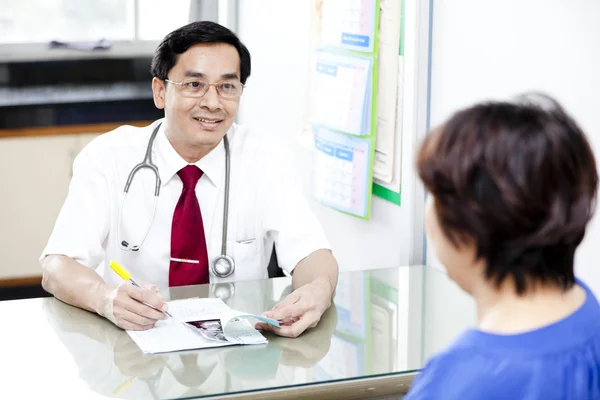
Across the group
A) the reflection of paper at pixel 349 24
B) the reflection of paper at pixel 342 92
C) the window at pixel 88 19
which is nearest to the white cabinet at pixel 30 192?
the window at pixel 88 19

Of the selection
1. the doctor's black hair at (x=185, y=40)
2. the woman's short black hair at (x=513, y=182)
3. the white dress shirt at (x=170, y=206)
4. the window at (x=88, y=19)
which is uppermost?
the window at (x=88, y=19)

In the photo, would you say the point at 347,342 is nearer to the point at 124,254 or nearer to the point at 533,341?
the point at 124,254

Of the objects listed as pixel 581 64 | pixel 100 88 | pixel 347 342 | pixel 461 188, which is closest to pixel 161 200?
pixel 347 342

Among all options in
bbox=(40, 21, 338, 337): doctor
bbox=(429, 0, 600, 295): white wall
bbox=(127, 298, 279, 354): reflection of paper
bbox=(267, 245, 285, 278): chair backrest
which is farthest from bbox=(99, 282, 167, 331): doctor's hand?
bbox=(429, 0, 600, 295): white wall

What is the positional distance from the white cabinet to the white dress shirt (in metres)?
1.59

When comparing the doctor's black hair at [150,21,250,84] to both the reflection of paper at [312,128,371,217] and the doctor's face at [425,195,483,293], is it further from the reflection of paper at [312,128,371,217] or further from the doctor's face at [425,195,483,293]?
the doctor's face at [425,195,483,293]

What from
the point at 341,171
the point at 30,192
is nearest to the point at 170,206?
the point at 341,171

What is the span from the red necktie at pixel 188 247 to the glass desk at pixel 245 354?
0.10 meters

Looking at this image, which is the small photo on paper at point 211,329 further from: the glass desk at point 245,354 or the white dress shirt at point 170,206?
the white dress shirt at point 170,206

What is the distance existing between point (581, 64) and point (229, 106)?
826 millimetres

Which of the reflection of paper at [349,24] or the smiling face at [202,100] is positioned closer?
the smiling face at [202,100]

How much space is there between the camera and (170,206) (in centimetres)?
214

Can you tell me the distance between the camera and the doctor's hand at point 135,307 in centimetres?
168

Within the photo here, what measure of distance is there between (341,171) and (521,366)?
5.85 feet
